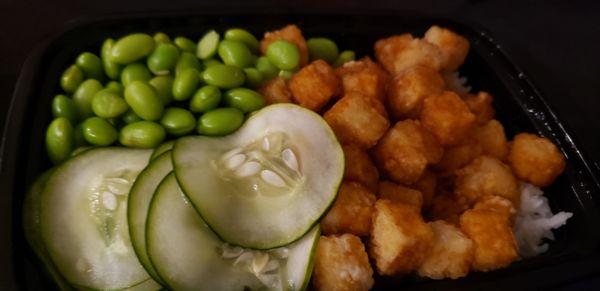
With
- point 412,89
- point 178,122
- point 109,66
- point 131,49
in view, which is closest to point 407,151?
point 412,89

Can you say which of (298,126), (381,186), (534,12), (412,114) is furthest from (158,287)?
(534,12)

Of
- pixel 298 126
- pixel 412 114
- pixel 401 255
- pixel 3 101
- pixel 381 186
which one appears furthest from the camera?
pixel 3 101

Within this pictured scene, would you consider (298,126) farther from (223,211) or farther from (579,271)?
(579,271)

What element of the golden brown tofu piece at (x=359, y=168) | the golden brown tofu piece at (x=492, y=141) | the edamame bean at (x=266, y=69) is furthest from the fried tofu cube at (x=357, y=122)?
the golden brown tofu piece at (x=492, y=141)

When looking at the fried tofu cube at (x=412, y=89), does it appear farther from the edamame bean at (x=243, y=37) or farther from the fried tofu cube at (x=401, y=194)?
the edamame bean at (x=243, y=37)

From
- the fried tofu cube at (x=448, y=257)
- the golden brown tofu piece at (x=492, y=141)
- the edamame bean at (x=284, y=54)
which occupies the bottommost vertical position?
the fried tofu cube at (x=448, y=257)

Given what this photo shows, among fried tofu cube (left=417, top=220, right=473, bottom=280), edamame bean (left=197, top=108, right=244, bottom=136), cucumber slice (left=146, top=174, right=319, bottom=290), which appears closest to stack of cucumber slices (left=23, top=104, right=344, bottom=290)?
cucumber slice (left=146, top=174, right=319, bottom=290)

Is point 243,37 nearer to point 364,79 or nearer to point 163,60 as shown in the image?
point 163,60

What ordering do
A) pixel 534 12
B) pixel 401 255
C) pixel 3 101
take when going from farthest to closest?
1. pixel 534 12
2. pixel 3 101
3. pixel 401 255
